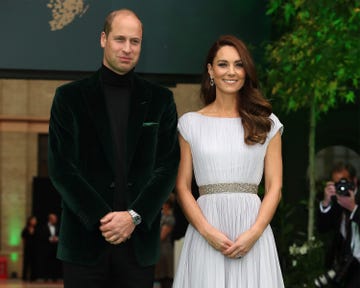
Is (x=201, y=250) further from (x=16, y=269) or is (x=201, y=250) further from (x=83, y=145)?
(x=16, y=269)

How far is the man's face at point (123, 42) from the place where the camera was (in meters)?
Result: 4.62

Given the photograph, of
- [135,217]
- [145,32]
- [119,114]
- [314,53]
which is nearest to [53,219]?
[314,53]

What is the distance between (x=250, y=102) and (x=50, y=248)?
57.9 ft

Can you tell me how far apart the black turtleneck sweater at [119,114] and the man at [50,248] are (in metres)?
17.4

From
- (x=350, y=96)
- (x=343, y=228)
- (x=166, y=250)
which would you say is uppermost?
(x=350, y=96)

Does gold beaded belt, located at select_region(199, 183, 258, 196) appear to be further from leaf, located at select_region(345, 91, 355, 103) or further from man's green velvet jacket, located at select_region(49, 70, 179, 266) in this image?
leaf, located at select_region(345, 91, 355, 103)

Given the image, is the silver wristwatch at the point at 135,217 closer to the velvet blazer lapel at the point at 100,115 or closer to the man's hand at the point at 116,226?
the man's hand at the point at 116,226

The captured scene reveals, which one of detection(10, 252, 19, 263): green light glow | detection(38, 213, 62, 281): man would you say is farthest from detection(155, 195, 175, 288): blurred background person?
detection(10, 252, 19, 263): green light glow

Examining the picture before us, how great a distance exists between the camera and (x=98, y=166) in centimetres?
455

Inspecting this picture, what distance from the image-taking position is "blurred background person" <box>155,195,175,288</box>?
13.6 m

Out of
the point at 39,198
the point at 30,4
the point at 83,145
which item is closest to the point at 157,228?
the point at 83,145

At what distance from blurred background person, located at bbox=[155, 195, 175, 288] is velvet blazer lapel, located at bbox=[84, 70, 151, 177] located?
893cm

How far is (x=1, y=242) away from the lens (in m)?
27.1

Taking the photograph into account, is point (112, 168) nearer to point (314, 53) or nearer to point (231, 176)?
point (231, 176)
